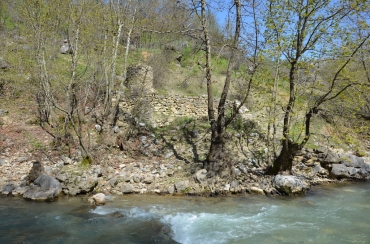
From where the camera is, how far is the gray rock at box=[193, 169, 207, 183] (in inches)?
358

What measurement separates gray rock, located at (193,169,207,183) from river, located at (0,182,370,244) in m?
0.82

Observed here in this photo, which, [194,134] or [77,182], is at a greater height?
[194,134]

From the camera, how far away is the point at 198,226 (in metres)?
6.48

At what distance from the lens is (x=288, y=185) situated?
8906 mm

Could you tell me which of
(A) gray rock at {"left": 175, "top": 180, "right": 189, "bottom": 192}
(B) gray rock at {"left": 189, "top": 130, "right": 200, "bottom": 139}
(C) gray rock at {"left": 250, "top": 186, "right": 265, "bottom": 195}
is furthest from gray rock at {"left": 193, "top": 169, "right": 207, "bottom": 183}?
(B) gray rock at {"left": 189, "top": 130, "right": 200, "bottom": 139}

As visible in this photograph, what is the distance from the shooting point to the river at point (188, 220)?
5.85 metres

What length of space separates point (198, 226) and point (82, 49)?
24.3 feet

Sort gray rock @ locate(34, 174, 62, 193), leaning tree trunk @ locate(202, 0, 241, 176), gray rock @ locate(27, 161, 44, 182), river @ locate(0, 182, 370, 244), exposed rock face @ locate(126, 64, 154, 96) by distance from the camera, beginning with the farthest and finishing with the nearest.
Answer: exposed rock face @ locate(126, 64, 154, 96) → leaning tree trunk @ locate(202, 0, 241, 176) → gray rock @ locate(27, 161, 44, 182) → gray rock @ locate(34, 174, 62, 193) → river @ locate(0, 182, 370, 244)

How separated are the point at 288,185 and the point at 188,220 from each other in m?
3.78

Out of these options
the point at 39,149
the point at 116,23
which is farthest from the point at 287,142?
the point at 39,149

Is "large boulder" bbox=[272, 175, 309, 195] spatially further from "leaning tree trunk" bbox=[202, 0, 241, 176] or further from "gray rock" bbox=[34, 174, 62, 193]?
"gray rock" bbox=[34, 174, 62, 193]

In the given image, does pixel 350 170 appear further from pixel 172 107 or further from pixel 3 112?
pixel 3 112

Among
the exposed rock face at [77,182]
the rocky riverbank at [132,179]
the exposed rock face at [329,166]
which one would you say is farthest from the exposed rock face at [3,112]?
the exposed rock face at [329,166]

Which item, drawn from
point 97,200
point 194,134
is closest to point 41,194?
point 97,200
